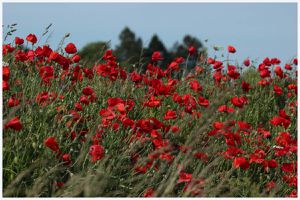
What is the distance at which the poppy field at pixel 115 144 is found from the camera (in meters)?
3.31

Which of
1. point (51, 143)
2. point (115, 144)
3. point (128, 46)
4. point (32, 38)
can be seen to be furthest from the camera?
point (128, 46)

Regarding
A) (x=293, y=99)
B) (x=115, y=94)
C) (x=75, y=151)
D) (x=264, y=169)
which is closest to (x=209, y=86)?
(x=293, y=99)

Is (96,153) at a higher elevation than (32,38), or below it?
below

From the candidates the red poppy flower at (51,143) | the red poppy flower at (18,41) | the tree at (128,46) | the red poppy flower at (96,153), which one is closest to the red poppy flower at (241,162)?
the red poppy flower at (96,153)

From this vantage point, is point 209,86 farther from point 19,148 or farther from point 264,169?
point 19,148

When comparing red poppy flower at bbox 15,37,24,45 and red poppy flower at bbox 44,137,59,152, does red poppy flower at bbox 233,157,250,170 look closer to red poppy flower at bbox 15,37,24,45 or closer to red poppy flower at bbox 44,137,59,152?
red poppy flower at bbox 44,137,59,152

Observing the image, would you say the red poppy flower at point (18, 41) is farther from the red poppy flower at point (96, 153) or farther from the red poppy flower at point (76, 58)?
the red poppy flower at point (96, 153)

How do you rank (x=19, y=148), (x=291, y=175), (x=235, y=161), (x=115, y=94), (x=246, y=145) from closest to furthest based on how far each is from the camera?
(x=19, y=148)
(x=235, y=161)
(x=291, y=175)
(x=246, y=145)
(x=115, y=94)

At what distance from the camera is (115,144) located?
3875mm

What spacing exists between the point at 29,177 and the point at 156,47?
3162cm

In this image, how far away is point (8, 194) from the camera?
123 inches

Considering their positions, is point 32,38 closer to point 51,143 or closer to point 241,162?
point 51,143

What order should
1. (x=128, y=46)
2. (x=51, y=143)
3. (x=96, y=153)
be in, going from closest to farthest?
(x=51, y=143) < (x=96, y=153) < (x=128, y=46)

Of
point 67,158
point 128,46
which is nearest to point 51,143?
point 67,158
